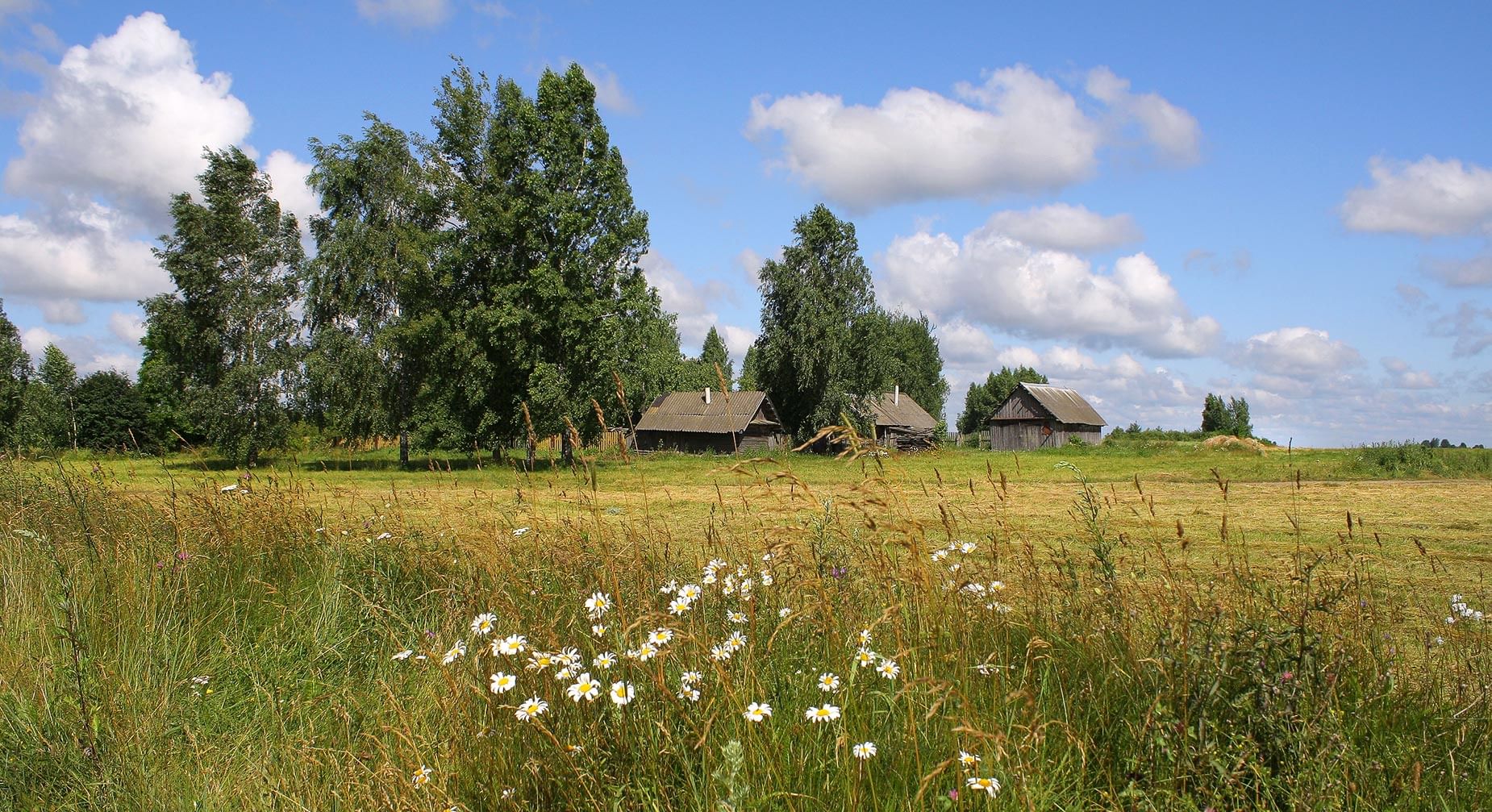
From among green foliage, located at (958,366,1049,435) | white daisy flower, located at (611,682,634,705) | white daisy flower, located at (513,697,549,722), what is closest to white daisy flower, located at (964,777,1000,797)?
white daisy flower, located at (611,682,634,705)

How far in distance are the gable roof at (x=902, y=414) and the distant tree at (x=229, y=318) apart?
1232 inches

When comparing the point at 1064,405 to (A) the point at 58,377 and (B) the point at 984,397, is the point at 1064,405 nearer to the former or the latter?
(B) the point at 984,397

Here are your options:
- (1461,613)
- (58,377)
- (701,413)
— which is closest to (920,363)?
(701,413)

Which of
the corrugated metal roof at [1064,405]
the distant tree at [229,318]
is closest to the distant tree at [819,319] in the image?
the corrugated metal roof at [1064,405]

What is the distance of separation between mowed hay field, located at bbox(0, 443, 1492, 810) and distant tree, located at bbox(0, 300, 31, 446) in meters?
41.9

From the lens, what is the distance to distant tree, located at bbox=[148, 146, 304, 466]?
35062 millimetres

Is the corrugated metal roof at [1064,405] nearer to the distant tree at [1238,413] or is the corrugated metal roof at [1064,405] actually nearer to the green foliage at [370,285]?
the distant tree at [1238,413]

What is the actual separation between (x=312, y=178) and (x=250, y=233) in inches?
145

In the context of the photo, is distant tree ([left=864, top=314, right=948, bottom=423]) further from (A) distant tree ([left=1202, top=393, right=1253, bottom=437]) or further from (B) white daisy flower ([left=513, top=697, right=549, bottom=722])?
(B) white daisy flower ([left=513, top=697, right=549, bottom=722])

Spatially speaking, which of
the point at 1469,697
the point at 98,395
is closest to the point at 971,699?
the point at 1469,697

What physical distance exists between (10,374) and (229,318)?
12.0 m

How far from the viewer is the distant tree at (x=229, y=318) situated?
35.1 meters

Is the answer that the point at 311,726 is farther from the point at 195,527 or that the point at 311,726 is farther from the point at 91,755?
the point at 195,527

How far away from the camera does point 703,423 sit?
5578 cm
